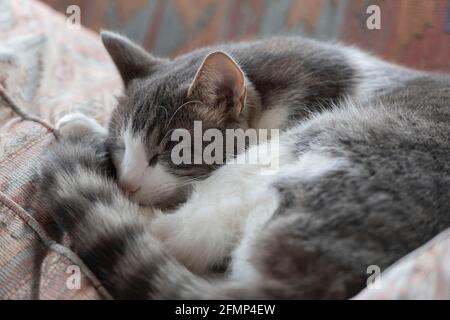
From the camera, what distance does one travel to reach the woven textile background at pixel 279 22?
189 cm

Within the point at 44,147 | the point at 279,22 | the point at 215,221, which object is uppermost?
the point at 279,22

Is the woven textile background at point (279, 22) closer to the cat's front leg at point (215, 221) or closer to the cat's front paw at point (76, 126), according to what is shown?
the cat's front paw at point (76, 126)

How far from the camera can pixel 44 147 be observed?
4.23 ft

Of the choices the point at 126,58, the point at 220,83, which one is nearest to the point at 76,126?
the point at 126,58

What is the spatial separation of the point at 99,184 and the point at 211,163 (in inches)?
11.0

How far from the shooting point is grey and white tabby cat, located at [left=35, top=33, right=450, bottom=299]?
34.0 inches

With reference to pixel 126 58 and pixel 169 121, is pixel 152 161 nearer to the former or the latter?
pixel 169 121

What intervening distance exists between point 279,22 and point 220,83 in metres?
1.06

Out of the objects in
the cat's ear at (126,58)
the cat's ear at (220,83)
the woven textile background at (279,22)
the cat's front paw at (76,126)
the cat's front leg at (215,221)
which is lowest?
the cat's front leg at (215,221)

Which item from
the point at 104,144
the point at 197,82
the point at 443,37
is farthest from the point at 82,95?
the point at 443,37

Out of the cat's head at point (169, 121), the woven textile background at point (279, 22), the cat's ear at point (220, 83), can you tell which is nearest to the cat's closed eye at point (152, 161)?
the cat's head at point (169, 121)

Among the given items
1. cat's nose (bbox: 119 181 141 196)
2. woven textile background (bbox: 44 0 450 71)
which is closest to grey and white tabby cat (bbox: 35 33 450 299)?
cat's nose (bbox: 119 181 141 196)

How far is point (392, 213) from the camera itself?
2.88 ft

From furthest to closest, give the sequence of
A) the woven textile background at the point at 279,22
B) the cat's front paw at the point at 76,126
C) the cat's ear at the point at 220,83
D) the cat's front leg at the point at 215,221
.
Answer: the woven textile background at the point at 279,22 → the cat's front paw at the point at 76,126 → the cat's ear at the point at 220,83 → the cat's front leg at the point at 215,221
